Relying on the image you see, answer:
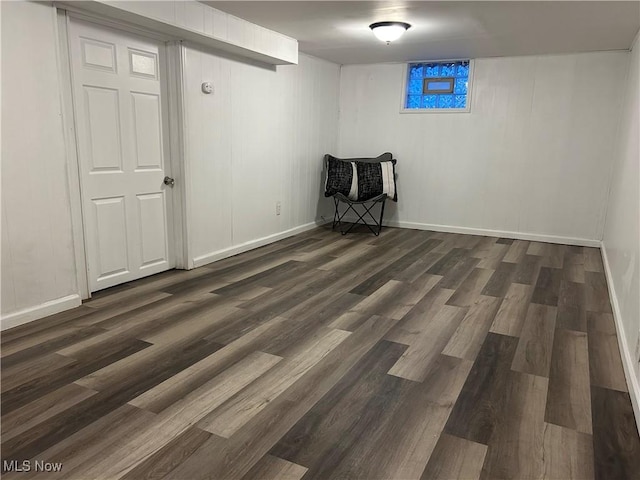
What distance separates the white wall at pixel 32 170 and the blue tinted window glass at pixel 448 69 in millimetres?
4414

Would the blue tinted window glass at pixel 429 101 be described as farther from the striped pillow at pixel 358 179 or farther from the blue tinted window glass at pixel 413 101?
the striped pillow at pixel 358 179

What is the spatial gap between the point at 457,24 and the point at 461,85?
72.3 inches

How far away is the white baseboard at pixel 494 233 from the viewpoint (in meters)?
5.37

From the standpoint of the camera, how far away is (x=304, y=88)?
552 centimetres

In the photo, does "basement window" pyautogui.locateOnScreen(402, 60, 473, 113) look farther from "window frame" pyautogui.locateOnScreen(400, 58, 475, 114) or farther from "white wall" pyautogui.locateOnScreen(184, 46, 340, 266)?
"white wall" pyautogui.locateOnScreen(184, 46, 340, 266)

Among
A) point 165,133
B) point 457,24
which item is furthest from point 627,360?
point 165,133

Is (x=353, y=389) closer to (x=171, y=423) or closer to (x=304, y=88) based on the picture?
(x=171, y=423)

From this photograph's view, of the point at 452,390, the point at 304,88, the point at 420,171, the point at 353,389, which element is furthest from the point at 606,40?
the point at 353,389

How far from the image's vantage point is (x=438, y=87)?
5820mm

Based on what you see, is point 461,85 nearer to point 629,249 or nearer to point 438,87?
Answer: point 438,87

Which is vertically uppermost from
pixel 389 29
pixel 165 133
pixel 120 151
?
pixel 389 29

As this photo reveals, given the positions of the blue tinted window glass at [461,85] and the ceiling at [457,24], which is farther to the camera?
the blue tinted window glass at [461,85]

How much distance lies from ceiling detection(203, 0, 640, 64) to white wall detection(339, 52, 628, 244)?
1.04ft

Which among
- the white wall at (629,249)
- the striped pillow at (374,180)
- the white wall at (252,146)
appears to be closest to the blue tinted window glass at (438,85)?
the striped pillow at (374,180)
